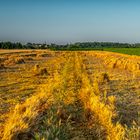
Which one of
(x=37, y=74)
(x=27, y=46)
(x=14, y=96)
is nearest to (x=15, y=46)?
(x=27, y=46)

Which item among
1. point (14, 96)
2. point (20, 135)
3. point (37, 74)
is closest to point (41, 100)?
point (20, 135)

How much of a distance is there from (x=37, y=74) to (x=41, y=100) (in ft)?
40.8

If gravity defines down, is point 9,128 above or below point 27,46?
above

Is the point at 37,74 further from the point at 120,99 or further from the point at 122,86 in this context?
the point at 120,99

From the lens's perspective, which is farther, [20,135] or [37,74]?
[37,74]

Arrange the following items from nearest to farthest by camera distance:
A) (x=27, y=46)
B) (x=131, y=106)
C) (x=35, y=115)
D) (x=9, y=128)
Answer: (x=9, y=128)
(x=35, y=115)
(x=131, y=106)
(x=27, y=46)

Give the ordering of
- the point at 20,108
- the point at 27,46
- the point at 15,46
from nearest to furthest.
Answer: the point at 20,108, the point at 15,46, the point at 27,46

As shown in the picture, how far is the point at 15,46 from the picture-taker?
122 m

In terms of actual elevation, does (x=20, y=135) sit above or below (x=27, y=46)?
above

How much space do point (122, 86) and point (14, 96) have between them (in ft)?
18.9

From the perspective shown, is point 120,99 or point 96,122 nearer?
point 96,122

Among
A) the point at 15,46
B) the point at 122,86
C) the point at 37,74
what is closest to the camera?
the point at 122,86

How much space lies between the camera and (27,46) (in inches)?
5143

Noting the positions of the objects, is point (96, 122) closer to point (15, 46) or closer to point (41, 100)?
point (41, 100)
